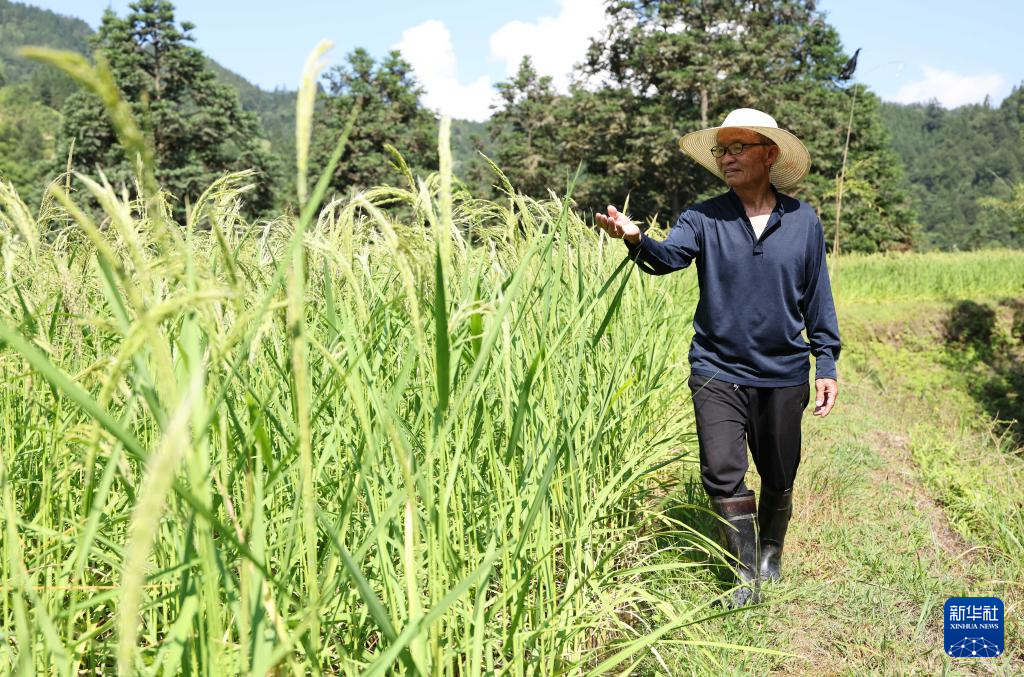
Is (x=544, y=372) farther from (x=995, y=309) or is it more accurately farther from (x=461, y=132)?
(x=461, y=132)

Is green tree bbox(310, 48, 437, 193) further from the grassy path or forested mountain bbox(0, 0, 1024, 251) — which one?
the grassy path

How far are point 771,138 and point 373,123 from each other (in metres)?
31.8

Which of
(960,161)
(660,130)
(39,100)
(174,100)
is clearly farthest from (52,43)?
(660,130)

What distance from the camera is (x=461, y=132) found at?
13188cm

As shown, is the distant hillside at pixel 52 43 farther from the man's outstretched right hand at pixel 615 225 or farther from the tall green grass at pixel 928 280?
the man's outstretched right hand at pixel 615 225

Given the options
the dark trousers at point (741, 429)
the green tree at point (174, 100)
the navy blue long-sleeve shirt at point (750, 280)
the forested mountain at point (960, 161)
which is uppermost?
the forested mountain at point (960, 161)

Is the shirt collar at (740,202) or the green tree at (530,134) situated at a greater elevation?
the green tree at (530,134)

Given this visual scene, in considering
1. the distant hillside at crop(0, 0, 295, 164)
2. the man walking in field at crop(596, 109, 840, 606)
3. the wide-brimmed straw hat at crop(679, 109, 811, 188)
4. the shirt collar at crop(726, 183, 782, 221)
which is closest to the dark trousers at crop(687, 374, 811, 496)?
the man walking in field at crop(596, 109, 840, 606)

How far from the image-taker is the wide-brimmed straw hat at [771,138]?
230 cm

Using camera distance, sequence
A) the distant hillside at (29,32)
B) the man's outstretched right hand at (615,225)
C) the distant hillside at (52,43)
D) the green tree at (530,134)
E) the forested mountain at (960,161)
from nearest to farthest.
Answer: the man's outstretched right hand at (615,225)
the green tree at (530,134)
the forested mountain at (960,161)
the distant hillside at (52,43)
the distant hillside at (29,32)

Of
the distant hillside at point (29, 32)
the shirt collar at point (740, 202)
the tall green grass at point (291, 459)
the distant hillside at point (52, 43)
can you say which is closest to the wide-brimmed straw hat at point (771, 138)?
the shirt collar at point (740, 202)

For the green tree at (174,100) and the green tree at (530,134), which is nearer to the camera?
the green tree at (174,100)

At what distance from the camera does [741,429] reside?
7.59ft

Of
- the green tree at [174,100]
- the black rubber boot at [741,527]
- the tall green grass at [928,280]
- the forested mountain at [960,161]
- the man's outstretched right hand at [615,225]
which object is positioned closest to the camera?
the man's outstretched right hand at [615,225]
